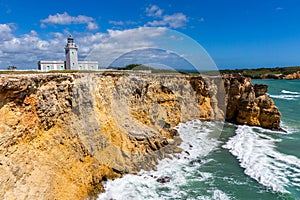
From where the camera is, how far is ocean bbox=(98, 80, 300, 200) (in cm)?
1423

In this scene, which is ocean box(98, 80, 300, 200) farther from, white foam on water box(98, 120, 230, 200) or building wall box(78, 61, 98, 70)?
building wall box(78, 61, 98, 70)

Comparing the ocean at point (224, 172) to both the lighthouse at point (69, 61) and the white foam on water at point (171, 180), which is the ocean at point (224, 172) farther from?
the lighthouse at point (69, 61)

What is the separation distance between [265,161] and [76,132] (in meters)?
15.9

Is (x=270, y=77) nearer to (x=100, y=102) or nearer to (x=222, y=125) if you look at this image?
(x=222, y=125)

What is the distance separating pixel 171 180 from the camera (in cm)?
1590

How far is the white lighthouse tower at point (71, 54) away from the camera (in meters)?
28.4

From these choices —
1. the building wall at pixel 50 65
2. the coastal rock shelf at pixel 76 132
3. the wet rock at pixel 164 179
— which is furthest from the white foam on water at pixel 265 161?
the building wall at pixel 50 65

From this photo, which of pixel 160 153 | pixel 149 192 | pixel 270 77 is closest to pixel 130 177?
pixel 149 192

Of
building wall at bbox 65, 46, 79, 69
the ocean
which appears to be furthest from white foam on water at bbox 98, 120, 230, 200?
building wall at bbox 65, 46, 79, 69

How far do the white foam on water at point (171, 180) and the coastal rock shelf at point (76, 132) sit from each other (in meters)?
0.68

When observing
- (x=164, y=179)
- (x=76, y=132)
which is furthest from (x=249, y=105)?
(x=76, y=132)

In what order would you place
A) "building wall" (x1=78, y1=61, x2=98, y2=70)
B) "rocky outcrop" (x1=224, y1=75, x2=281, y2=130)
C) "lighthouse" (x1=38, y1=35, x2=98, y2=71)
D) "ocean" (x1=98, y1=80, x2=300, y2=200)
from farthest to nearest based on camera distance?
"building wall" (x1=78, y1=61, x2=98, y2=70), "rocky outcrop" (x1=224, y1=75, x2=281, y2=130), "lighthouse" (x1=38, y1=35, x2=98, y2=71), "ocean" (x1=98, y1=80, x2=300, y2=200)

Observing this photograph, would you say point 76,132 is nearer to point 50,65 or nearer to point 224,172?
point 224,172

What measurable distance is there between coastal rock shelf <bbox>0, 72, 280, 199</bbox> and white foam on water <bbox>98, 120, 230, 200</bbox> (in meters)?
0.68
